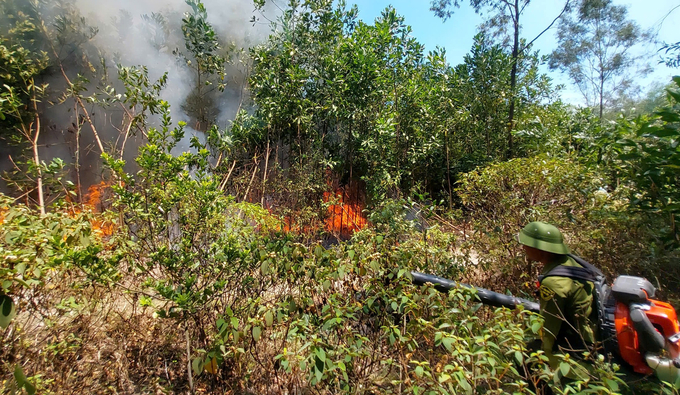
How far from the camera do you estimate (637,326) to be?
5.22ft

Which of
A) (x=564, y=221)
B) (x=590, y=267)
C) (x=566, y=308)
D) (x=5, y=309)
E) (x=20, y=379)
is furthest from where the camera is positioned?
(x=564, y=221)

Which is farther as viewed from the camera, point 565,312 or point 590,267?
point 590,267

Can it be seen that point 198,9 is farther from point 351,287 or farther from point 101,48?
point 351,287

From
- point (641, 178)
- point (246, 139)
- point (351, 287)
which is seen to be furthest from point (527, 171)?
point (246, 139)

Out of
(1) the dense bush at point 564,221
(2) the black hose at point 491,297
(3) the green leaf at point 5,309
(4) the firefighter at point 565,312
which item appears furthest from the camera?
(1) the dense bush at point 564,221

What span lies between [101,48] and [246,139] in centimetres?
337

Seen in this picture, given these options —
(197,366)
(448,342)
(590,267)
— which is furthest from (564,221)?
(197,366)

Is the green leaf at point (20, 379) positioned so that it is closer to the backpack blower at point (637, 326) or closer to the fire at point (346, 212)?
the backpack blower at point (637, 326)

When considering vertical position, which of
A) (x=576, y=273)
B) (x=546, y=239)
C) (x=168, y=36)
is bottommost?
(x=576, y=273)

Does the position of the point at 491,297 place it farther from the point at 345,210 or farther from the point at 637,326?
the point at 345,210

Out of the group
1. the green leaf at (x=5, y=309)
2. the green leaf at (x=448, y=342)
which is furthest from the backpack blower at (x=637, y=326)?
the green leaf at (x=5, y=309)

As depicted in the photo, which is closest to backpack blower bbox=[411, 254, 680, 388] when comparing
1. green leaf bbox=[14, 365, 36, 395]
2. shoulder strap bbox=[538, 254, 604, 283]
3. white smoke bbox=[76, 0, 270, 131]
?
shoulder strap bbox=[538, 254, 604, 283]

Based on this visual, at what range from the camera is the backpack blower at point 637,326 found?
1.54 metres

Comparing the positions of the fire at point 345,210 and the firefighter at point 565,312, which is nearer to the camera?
the firefighter at point 565,312
